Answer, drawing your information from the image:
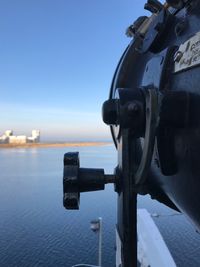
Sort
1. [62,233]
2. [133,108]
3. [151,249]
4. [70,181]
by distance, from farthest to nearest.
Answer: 1. [62,233]
2. [151,249]
3. [70,181]
4. [133,108]

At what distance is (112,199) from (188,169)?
1817 centimetres

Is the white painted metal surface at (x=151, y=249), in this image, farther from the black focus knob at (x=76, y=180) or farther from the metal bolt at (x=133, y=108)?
the metal bolt at (x=133, y=108)

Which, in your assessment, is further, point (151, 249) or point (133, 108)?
point (151, 249)

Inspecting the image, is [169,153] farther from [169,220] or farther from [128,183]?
[169,220]

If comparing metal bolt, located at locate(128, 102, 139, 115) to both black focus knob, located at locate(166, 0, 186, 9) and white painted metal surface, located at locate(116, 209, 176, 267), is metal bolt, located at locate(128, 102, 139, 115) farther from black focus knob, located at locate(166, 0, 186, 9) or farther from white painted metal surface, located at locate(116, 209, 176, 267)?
white painted metal surface, located at locate(116, 209, 176, 267)

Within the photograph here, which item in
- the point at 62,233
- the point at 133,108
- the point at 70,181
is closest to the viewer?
the point at 133,108

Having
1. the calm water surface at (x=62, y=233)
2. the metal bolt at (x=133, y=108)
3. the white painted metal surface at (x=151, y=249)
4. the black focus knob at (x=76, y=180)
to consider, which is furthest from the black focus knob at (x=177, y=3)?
the calm water surface at (x=62, y=233)

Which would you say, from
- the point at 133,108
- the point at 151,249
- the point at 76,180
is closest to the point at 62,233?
the point at 151,249

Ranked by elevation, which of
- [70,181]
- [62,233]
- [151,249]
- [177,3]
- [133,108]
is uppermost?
[177,3]

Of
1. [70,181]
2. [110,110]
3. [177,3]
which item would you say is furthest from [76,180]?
[177,3]

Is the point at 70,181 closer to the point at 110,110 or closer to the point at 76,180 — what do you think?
the point at 76,180

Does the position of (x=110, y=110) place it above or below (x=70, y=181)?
above

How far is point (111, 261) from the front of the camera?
38.4 feet

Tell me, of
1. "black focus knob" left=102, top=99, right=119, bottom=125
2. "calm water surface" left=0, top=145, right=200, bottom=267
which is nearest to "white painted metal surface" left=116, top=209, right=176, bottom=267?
"black focus knob" left=102, top=99, right=119, bottom=125
